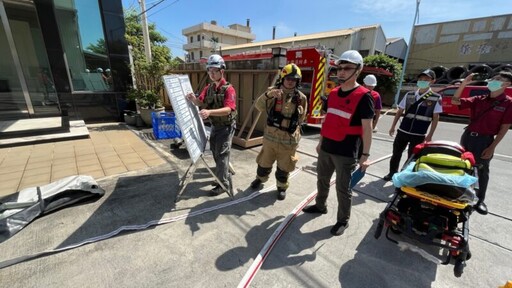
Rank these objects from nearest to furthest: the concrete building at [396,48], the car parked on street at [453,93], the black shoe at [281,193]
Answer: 1. the black shoe at [281,193]
2. the car parked on street at [453,93]
3. the concrete building at [396,48]

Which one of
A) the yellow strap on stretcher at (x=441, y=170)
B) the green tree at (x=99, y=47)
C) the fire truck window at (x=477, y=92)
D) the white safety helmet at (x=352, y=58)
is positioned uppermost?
the green tree at (x=99, y=47)

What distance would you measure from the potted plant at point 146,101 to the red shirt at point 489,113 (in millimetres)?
6912

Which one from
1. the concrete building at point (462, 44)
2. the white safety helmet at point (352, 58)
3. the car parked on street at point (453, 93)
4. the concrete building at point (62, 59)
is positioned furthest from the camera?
the concrete building at point (462, 44)

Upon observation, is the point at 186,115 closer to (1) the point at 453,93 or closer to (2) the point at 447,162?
(2) the point at 447,162

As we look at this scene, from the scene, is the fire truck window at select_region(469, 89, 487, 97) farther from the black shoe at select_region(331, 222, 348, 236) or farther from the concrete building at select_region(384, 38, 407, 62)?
the concrete building at select_region(384, 38, 407, 62)

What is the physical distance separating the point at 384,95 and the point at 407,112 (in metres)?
16.4

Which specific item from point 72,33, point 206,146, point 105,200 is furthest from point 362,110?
point 72,33

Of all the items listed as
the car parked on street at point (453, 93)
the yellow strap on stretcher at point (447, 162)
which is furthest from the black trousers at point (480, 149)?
the car parked on street at point (453, 93)

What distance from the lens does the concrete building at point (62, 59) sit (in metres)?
6.12

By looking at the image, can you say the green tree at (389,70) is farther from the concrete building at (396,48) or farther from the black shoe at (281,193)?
the black shoe at (281,193)

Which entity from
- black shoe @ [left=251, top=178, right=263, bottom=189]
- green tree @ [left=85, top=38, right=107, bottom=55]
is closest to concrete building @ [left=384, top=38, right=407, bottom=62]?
green tree @ [left=85, top=38, right=107, bottom=55]

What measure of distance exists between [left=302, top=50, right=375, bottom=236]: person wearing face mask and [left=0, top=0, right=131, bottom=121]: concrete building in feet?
23.6

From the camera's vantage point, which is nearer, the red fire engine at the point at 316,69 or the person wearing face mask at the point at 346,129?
the person wearing face mask at the point at 346,129

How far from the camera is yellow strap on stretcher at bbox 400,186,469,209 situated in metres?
1.82
